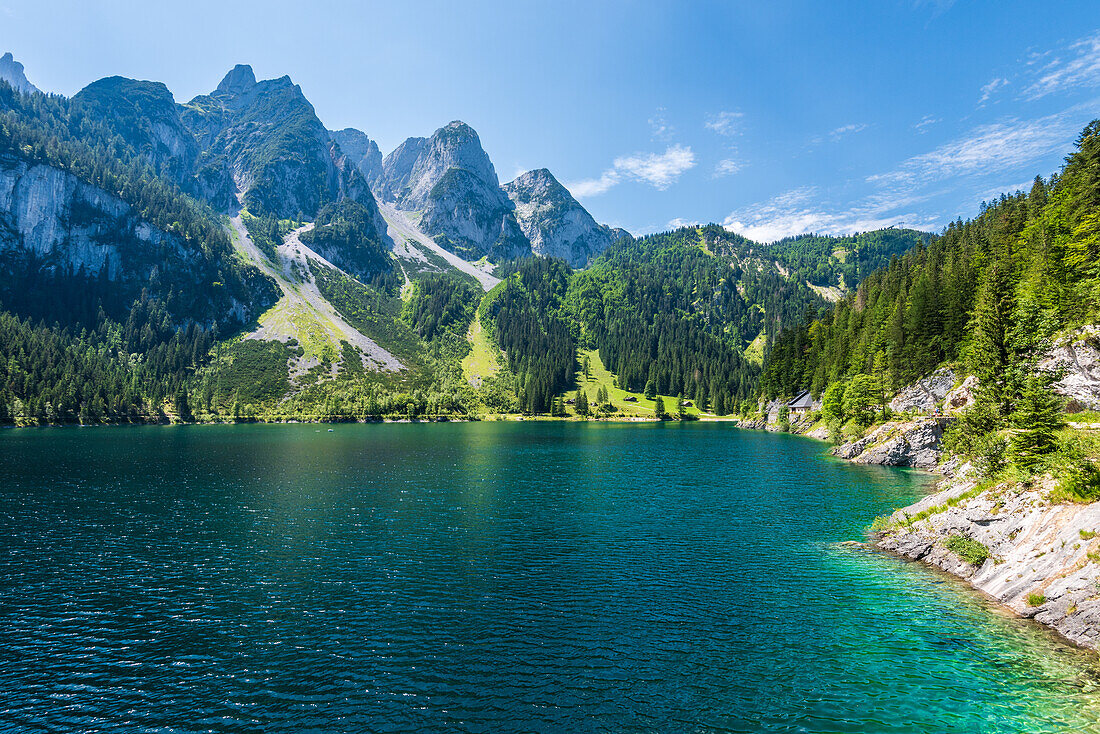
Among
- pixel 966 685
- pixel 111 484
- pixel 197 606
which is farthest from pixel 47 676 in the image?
pixel 111 484

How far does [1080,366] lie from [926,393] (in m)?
42.8

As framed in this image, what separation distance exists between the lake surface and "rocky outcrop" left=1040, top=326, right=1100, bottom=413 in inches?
724

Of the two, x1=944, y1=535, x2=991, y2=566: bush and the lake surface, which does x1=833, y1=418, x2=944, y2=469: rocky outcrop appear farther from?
x1=944, y1=535, x2=991, y2=566: bush

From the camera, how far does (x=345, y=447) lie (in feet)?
396

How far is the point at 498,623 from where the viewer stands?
27.4 metres

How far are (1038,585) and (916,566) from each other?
8625 mm

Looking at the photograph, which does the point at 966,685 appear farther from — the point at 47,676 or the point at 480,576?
the point at 47,676

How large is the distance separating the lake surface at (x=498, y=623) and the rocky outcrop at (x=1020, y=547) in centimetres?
163

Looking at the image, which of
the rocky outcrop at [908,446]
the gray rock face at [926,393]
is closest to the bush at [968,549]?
the rocky outcrop at [908,446]

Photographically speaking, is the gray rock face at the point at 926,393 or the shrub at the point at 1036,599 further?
the gray rock face at the point at 926,393

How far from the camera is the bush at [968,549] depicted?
3291 centimetres

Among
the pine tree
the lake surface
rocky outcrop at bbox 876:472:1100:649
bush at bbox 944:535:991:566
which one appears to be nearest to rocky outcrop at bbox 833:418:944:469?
the lake surface

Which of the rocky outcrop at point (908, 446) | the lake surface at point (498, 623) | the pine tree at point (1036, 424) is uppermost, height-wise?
the pine tree at point (1036, 424)

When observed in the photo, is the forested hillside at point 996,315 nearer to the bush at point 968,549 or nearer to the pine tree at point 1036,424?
the pine tree at point 1036,424
